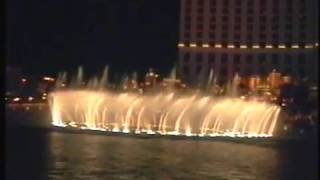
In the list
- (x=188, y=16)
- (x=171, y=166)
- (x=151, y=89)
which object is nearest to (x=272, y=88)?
(x=151, y=89)

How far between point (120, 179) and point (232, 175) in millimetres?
1908

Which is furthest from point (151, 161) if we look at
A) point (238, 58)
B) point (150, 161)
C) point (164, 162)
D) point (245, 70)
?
point (238, 58)

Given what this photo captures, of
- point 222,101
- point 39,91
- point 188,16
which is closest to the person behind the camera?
point 222,101

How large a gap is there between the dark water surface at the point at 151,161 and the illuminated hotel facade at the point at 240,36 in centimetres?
2107

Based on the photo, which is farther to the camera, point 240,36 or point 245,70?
point 240,36

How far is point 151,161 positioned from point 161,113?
39.6ft

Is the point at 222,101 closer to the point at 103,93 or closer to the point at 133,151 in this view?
the point at 103,93

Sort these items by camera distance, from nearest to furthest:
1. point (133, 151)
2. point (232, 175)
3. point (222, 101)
A: 1. point (232, 175)
2. point (133, 151)
3. point (222, 101)

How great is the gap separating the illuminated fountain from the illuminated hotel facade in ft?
41.2

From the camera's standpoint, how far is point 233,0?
42125mm

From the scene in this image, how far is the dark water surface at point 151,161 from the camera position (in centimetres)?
1037

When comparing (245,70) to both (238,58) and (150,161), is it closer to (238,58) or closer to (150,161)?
(238,58)

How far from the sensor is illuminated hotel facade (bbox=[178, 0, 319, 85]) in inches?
1583

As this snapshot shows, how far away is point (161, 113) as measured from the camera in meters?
25.0
